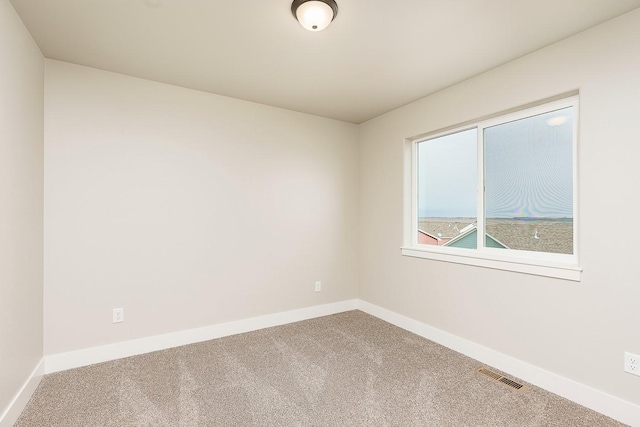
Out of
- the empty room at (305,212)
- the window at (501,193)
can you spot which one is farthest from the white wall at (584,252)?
the window at (501,193)

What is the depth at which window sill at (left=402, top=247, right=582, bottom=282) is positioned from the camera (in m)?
2.21

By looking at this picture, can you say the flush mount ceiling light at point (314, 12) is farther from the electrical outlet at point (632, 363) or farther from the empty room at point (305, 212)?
the electrical outlet at point (632, 363)

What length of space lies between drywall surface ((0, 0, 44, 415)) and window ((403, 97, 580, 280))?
3260mm

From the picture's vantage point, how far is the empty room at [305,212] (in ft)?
6.44

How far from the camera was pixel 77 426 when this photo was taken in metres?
1.87

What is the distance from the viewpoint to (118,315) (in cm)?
276

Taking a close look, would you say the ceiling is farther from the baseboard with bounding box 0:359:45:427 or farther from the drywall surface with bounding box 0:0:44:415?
the baseboard with bounding box 0:359:45:427

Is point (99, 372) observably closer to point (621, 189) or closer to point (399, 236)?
point (399, 236)

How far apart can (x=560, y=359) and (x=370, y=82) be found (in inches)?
105

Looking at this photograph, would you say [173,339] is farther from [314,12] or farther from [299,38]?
[314,12]

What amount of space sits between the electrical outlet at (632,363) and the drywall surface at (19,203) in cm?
364

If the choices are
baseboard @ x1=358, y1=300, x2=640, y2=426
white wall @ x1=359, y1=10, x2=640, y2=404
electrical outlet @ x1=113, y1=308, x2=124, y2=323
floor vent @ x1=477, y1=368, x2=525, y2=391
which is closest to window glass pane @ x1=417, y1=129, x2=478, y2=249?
white wall @ x1=359, y1=10, x2=640, y2=404

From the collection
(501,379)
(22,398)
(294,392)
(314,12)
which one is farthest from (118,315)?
(501,379)

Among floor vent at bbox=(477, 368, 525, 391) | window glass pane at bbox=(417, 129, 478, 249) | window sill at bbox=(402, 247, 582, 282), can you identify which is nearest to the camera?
window sill at bbox=(402, 247, 582, 282)
